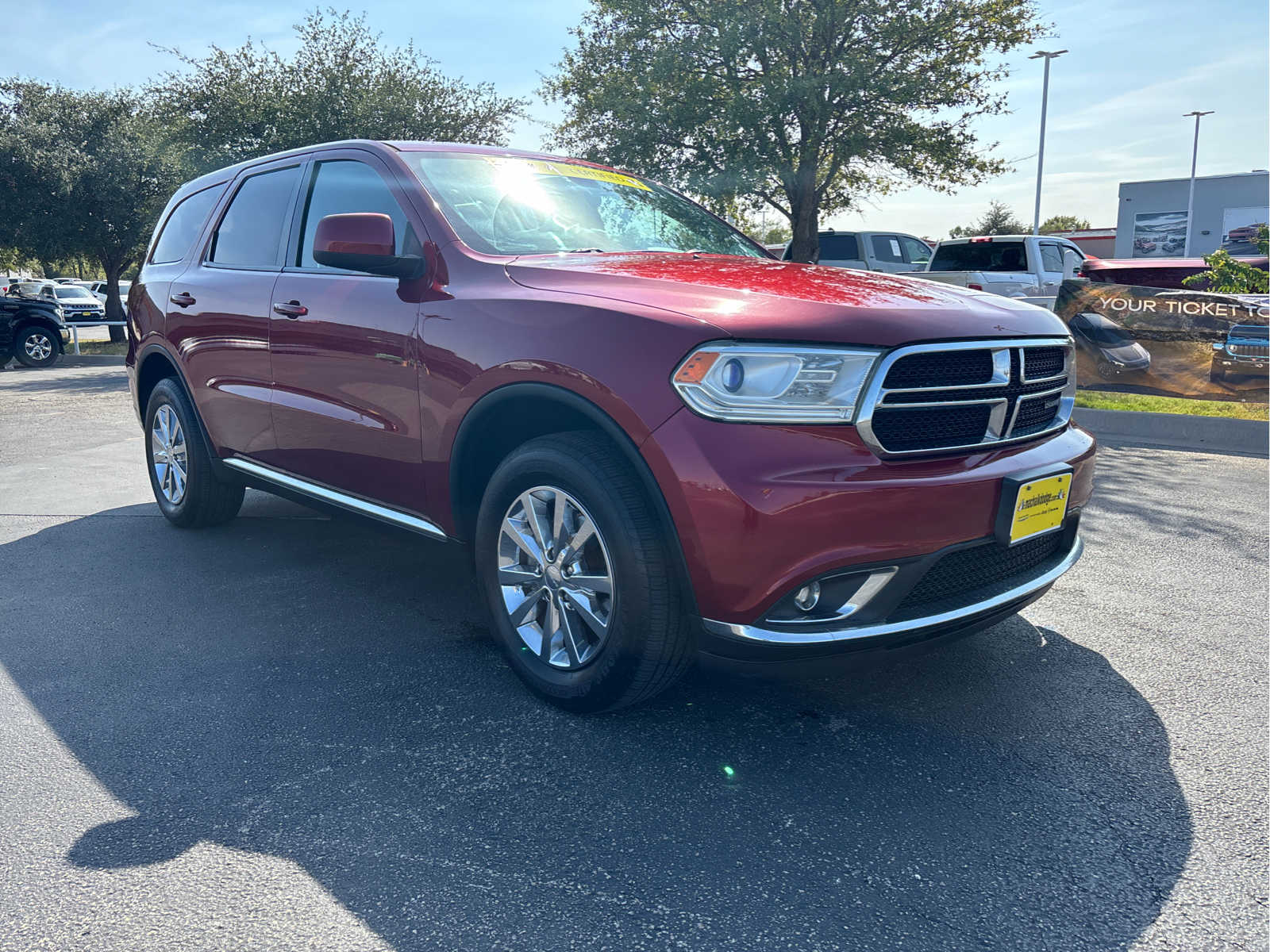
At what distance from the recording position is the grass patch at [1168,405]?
9.59m

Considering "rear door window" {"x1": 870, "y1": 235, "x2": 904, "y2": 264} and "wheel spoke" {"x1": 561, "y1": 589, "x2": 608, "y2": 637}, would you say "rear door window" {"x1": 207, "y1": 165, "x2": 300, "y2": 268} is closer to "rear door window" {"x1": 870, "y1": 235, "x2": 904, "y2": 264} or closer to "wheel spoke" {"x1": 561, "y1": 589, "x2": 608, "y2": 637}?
"wheel spoke" {"x1": 561, "y1": 589, "x2": 608, "y2": 637}

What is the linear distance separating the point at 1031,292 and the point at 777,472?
13.9 m

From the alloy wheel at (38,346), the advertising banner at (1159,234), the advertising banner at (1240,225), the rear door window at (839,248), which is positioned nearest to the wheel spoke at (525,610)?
the rear door window at (839,248)

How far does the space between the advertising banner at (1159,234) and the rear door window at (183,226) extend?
47.8 metres

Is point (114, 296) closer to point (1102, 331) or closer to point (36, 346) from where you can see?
point (36, 346)

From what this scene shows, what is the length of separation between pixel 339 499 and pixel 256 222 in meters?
1.48

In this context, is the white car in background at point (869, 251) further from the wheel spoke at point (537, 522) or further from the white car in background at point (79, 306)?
the white car in background at point (79, 306)

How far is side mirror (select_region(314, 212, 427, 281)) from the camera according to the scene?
3.29 meters

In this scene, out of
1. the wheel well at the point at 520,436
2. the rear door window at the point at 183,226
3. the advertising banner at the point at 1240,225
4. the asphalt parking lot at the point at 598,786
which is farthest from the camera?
the advertising banner at the point at 1240,225

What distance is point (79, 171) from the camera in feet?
72.7

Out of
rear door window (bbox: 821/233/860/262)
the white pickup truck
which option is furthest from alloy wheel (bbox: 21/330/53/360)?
the white pickup truck

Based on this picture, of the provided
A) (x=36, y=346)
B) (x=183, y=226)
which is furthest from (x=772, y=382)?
(x=36, y=346)

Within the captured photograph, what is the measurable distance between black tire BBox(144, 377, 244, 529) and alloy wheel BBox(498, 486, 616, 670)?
224 cm

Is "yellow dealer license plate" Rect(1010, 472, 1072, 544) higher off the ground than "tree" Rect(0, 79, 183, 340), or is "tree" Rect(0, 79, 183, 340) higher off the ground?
"tree" Rect(0, 79, 183, 340)
